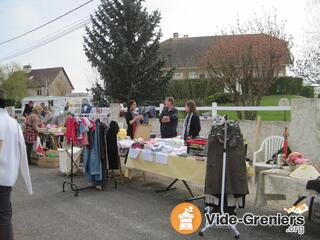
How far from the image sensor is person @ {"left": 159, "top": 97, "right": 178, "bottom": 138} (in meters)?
9.14

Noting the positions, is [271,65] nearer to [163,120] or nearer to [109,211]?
[163,120]

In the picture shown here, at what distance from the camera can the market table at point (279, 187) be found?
16.6 ft

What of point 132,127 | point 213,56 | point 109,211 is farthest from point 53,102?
point 109,211

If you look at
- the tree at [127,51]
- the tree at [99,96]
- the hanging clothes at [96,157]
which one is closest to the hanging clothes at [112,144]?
the hanging clothes at [96,157]

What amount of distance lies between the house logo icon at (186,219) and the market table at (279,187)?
872 millimetres

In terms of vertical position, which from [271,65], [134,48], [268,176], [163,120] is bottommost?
[268,176]

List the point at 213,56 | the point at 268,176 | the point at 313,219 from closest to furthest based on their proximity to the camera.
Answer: the point at 268,176 < the point at 313,219 < the point at 213,56

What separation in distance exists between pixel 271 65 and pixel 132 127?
27.6 ft

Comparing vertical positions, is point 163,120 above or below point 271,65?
below

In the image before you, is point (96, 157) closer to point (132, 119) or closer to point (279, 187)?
point (132, 119)

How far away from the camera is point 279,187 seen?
17.3 feet

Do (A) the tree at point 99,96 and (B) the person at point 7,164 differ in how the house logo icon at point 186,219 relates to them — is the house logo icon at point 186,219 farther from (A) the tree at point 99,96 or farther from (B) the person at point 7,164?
(A) the tree at point 99,96

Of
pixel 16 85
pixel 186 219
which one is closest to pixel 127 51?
pixel 186 219

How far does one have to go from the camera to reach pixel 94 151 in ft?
26.2
